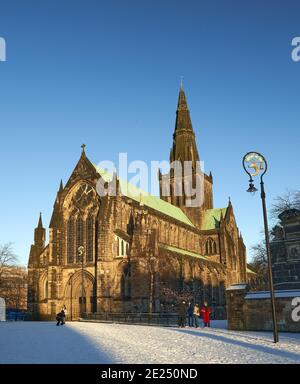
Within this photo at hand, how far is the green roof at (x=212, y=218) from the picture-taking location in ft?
252

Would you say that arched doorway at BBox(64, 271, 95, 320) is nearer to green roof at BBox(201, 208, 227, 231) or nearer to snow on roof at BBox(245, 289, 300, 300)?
snow on roof at BBox(245, 289, 300, 300)

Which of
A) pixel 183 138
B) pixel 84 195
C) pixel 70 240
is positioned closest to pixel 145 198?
pixel 84 195

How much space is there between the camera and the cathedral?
45344 millimetres

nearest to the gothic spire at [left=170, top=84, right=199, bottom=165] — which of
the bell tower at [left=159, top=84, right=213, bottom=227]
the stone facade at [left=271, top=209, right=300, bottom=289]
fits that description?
the bell tower at [left=159, top=84, right=213, bottom=227]

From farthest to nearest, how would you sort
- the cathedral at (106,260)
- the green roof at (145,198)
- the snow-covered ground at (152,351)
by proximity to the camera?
the green roof at (145,198) < the cathedral at (106,260) < the snow-covered ground at (152,351)

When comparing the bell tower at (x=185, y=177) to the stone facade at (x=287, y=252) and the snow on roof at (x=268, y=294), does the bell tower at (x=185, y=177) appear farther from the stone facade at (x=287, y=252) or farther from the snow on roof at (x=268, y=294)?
the snow on roof at (x=268, y=294)

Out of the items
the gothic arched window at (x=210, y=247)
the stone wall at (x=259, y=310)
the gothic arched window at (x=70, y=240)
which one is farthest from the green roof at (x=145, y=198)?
the stone wall at (x=259, y=310)

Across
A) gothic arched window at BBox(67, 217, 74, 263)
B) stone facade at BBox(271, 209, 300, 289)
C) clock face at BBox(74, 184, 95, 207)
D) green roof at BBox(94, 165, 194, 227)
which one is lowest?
stone facade at BBox(271, 209, 300, 289)

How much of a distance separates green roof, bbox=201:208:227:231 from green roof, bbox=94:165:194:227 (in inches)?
135

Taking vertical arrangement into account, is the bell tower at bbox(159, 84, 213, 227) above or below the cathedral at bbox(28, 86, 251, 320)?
above

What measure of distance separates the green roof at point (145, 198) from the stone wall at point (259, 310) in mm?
32912

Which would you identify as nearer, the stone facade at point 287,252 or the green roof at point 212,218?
the stone facade at point 287,252

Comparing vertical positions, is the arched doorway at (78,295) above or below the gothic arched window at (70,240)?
below

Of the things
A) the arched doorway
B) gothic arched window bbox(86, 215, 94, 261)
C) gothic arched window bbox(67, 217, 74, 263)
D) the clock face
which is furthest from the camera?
the clock face
